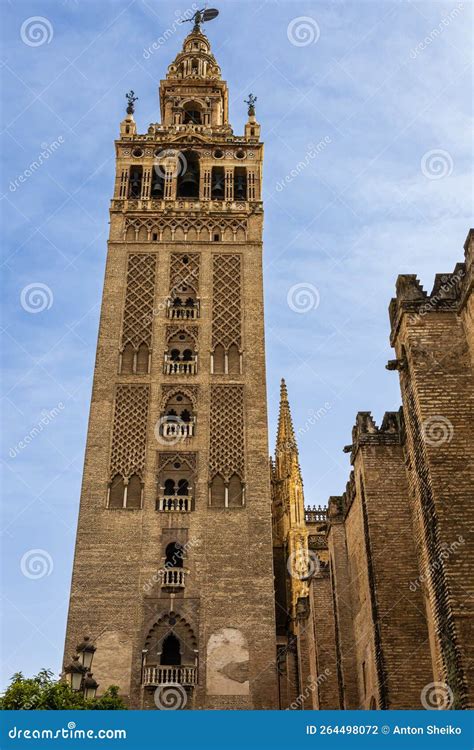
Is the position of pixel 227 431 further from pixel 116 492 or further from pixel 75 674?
pixel 75 674

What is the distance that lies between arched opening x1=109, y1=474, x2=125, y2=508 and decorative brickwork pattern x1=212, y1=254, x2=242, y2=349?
5668 millimetres

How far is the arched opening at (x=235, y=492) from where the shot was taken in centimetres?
2427

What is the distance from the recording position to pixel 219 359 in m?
27.1

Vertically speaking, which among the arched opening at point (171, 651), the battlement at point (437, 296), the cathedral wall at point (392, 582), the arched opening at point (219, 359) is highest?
the arched opening at point (219, 359)

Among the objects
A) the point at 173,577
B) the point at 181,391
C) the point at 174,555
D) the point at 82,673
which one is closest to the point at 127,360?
the point at 181,391

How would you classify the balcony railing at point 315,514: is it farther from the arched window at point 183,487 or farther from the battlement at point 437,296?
the battlement at point 437,296

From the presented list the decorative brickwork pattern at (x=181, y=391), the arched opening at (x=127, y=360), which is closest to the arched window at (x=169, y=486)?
the decorative brickwork pattern at (x=181, y=391)

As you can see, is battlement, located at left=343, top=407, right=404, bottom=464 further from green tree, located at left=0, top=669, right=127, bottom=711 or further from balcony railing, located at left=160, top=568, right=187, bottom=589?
balcony railing, located at left=160, top=568, right=187, bottom=589

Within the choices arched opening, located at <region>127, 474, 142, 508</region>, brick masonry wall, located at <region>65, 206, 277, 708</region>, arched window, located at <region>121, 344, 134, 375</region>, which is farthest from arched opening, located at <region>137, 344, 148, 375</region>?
arched opening, located at <region>127, 474, 142, 508</region>

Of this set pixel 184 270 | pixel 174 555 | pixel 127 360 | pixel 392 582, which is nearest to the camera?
pixel 392 582

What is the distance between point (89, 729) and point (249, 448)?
1651cm

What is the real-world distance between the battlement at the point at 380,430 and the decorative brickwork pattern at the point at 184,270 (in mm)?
14174

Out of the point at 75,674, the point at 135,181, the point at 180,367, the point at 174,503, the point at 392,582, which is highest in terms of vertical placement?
the point at 135,181

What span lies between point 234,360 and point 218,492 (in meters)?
4.79
